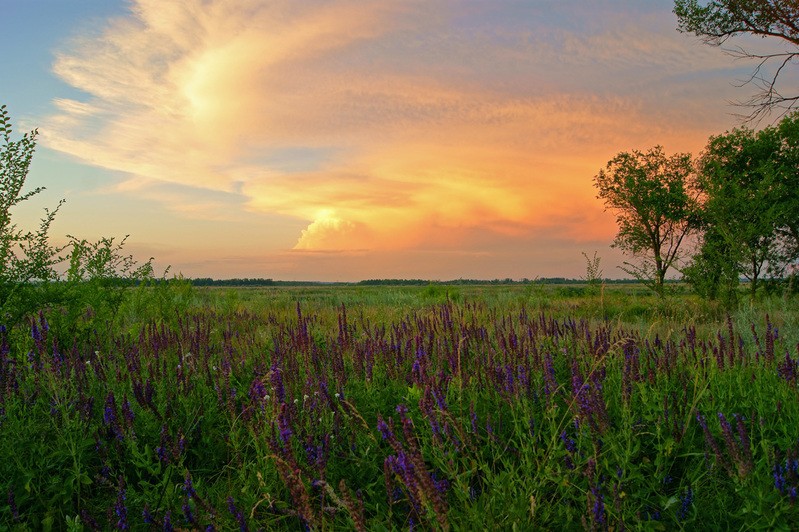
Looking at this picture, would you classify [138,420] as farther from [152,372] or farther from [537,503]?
→ [537,503]

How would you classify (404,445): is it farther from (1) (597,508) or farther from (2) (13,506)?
(2) (13,506)

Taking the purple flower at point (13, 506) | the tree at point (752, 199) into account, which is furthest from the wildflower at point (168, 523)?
the tree at point (752, 199)

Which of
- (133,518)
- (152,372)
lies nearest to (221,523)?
(133,518)

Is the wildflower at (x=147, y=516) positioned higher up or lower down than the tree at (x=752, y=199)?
lower down

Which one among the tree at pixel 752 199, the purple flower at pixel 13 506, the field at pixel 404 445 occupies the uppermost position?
the tree at pixel 752 199

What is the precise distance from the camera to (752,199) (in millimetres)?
20047

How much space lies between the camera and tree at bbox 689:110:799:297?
17.6 meters

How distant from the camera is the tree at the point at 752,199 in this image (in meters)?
17.6

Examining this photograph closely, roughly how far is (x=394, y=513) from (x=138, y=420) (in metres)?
2.02

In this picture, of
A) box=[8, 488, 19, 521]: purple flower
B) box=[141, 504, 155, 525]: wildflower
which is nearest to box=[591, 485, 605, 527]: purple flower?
box=[141, 504, 155, 525]: wildflower

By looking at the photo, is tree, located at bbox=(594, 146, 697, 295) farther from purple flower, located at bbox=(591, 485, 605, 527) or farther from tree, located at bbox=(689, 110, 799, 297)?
purple flower, located at bbox=(591, 485, 605, 527)

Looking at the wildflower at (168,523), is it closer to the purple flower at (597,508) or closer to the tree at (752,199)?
the purple flower at (597,508)

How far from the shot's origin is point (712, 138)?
27484mm

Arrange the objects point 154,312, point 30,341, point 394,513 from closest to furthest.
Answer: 1. point 394,513
2. point 30,341
3. point 154,312
